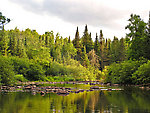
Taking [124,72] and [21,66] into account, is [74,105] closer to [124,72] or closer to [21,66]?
[124,72]

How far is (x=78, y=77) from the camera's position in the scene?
60562 mm

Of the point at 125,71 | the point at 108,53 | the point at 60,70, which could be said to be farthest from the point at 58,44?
the point at 125,71

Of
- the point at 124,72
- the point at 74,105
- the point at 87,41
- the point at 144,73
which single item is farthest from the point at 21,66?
the point at 87,41

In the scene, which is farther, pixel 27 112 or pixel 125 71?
pixel 125 71

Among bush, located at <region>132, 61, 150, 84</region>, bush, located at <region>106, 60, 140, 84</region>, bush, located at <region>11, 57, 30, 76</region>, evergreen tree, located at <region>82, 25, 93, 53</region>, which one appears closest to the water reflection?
bush, located at <region>132, 61, 150, 84</region>

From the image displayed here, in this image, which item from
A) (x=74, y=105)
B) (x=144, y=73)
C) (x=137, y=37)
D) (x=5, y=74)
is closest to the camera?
(x=74, y=105)

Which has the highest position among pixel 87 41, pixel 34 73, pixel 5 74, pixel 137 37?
pixel 87 41

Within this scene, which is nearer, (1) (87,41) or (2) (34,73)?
(2) (34,73)

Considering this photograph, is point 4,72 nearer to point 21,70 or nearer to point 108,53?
point 21,70

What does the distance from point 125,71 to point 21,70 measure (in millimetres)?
19796

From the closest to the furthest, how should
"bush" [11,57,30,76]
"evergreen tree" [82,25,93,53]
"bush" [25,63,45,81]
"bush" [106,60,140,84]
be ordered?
"bush" [106,60,140,84], "bush" [11,57,30,76], "bush" [25,63,45,81], "evergreen tree" [82,25,93,53]

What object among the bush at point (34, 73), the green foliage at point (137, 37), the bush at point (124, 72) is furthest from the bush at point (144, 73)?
the bush at point (34, 73)

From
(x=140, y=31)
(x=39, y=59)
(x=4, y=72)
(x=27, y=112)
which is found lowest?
(x=27, y=112)

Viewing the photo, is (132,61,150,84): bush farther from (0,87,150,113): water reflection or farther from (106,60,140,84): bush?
(0,87,150,113): water reflection
